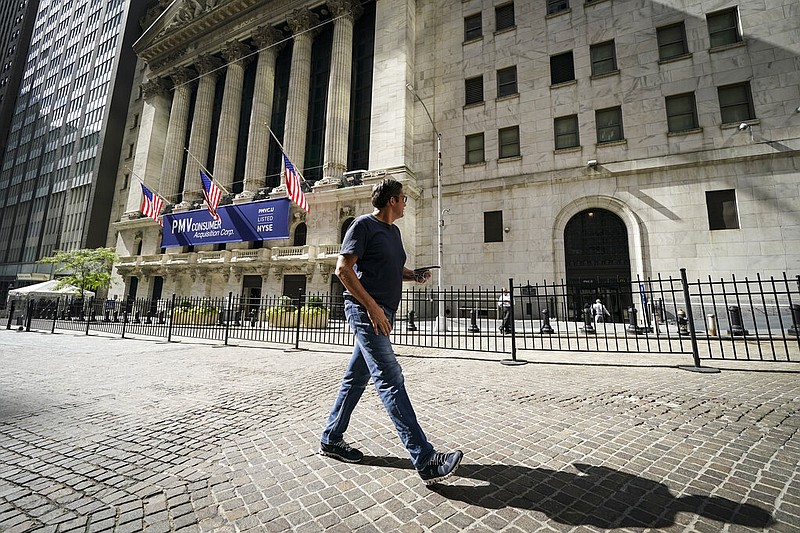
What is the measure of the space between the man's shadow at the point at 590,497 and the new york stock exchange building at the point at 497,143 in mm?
16162

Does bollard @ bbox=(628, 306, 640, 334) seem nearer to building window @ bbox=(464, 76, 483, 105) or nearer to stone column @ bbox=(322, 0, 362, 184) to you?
building window @ bbox=(464, 76, 483, 105)

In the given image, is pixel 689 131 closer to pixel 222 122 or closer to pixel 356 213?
pixel 356 213

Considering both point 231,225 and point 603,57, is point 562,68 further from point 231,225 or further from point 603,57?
point 231,225

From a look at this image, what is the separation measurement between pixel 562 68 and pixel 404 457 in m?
23.4

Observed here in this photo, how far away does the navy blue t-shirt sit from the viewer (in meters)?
2.58

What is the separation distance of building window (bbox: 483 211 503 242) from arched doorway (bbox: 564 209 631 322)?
3563 mm

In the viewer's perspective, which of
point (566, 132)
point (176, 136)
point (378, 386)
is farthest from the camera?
point (176, 136)

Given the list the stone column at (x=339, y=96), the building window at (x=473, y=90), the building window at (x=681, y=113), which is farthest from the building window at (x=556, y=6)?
the stone column at (x=339, y=96)

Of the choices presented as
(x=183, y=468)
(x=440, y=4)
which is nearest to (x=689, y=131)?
(x=440, y=4)

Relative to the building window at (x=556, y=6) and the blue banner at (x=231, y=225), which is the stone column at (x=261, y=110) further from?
the building window at (x=556, y=6)

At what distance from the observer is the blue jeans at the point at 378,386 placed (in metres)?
2.28

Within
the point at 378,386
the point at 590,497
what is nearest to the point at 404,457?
the point at 378,386

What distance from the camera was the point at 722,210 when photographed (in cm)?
1540

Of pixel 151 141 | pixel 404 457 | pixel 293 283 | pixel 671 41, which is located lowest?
pixel 404 457
